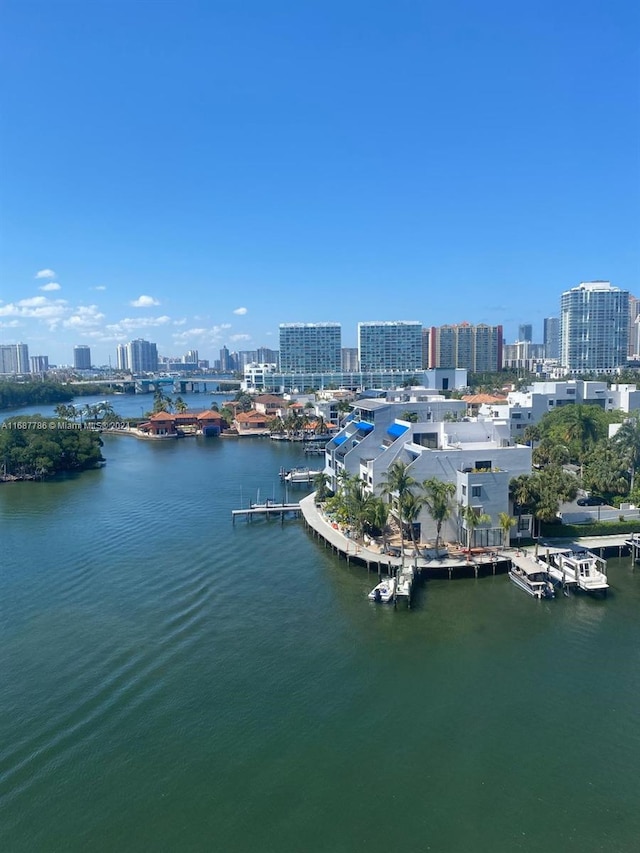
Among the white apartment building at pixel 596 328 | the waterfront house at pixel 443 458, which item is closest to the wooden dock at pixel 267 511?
the waterfront house at pixel 443 458

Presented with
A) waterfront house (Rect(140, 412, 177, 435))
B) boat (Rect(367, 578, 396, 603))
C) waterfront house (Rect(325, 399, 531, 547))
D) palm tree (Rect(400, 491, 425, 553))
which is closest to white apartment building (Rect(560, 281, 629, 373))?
waterfront house (Rect(140, 412, 177, 435))

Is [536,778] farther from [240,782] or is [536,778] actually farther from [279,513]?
[279,513]

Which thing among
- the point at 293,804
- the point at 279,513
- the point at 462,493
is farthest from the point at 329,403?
the point at 293,804

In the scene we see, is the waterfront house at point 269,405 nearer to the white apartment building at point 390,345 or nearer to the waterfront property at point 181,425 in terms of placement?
the waterfront property at point 181,425

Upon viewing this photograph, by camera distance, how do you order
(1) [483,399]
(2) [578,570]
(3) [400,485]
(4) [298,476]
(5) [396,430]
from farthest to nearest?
(1) [483,399], (4) [298,476], (5) [396,430], (3) [400,485], (2) [578,570]

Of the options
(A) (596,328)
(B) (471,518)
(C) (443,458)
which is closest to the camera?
(B) (471,518)

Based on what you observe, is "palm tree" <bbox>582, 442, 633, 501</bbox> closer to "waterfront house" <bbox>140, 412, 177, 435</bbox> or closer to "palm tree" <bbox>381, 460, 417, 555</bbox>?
"palm tree" <bbox>381, 460, 417, 555</bbox>

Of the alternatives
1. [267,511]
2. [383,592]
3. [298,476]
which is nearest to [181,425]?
[298,476]

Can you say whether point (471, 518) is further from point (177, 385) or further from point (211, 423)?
point (177, 385)
